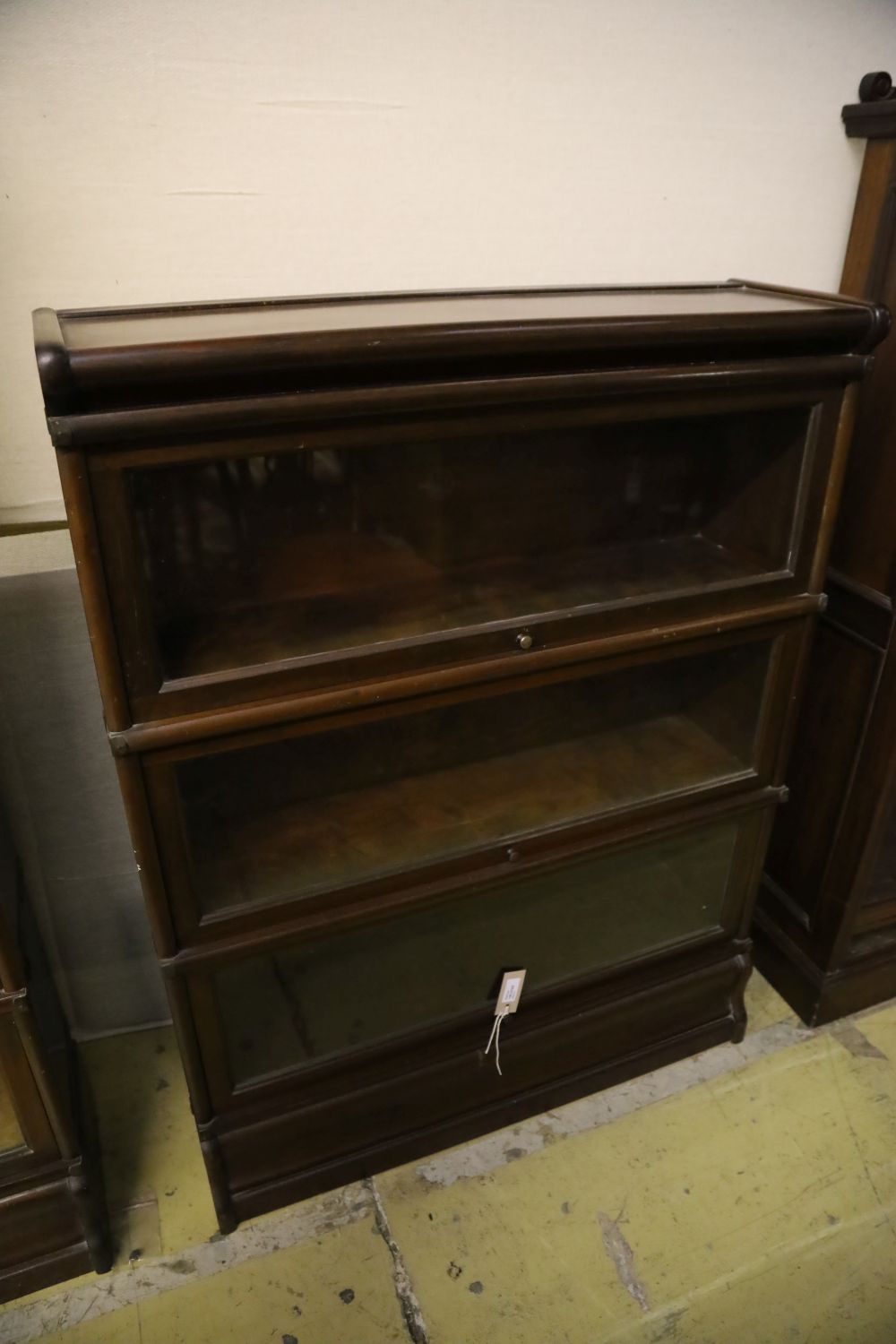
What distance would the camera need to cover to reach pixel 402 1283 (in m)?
1.10

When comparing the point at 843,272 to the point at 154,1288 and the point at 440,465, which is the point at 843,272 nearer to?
the point at 440,465

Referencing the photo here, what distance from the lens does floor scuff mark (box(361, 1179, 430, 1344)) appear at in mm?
1058

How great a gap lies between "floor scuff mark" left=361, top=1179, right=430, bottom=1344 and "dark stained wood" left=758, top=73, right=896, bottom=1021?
74cm

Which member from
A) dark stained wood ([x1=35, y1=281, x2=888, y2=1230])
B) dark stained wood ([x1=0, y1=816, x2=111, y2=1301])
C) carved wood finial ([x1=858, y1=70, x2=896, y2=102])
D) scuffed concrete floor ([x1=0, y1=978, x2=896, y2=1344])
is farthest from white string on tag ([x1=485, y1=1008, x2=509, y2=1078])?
carved wood finial ([x1=858, y1=70, x2=896, y2=102])

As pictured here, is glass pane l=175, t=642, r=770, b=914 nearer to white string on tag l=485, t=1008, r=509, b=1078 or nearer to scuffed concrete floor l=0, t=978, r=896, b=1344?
white string on tag l=485, t=1008, r=509, b=1078

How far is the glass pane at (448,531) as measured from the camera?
896mm

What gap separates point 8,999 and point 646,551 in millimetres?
889

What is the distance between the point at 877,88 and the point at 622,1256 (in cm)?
154

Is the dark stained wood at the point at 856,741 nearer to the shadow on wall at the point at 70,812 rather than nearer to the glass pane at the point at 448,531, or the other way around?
the glass pane at the point at 448,531

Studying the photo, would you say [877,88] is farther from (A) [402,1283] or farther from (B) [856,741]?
(A) [402,1283]

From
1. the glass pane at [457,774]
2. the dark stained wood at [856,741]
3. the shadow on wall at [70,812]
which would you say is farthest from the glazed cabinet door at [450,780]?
the shadow on wall at [70,812]

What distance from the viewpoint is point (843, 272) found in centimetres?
127

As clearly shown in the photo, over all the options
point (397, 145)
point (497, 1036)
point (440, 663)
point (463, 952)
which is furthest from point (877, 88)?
point (497, 1036)

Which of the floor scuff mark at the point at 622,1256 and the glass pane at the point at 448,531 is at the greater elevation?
the glass pane at the point at 448,531
